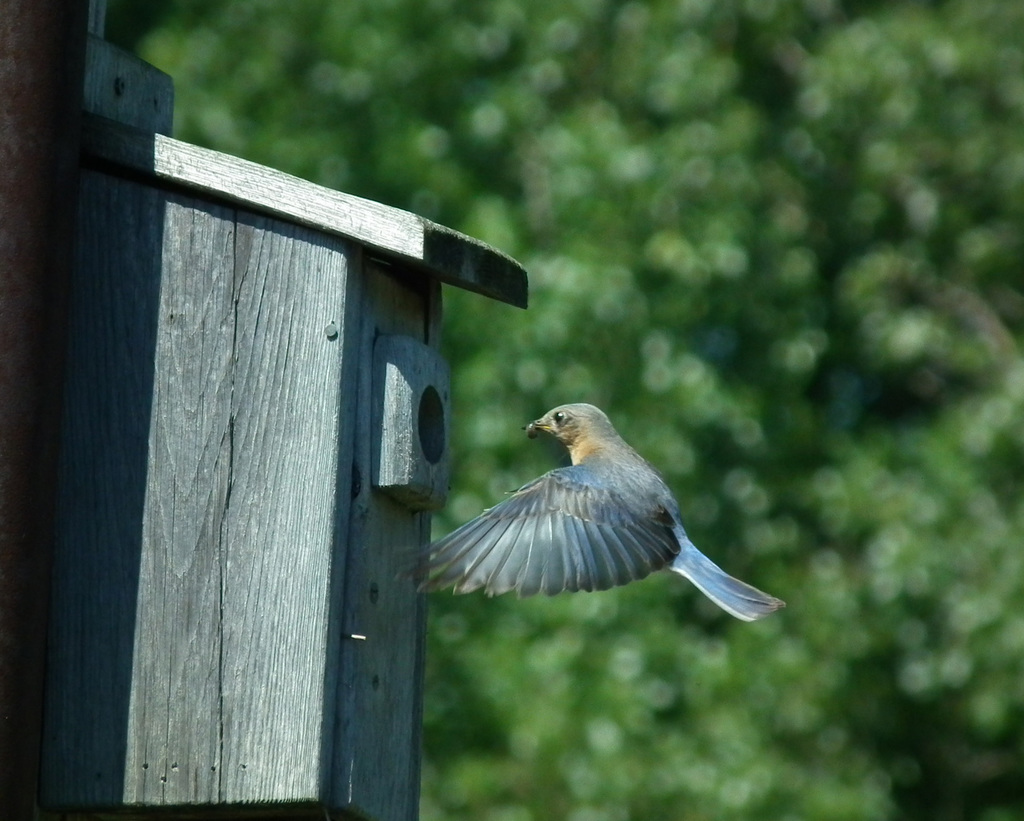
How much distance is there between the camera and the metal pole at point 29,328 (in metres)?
2.66

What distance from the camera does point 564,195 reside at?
24.7 ft

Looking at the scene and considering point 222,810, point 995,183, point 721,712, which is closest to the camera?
point 222,810

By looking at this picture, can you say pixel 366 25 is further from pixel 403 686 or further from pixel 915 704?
pixel 403 686

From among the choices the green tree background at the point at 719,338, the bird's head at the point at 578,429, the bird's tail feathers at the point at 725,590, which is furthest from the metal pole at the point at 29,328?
the green tree background at the point at 719,338

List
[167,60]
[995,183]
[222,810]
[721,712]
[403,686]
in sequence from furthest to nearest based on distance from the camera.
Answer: [995,183] < [167,60] < [721,712] < [403,686] < [222,810]

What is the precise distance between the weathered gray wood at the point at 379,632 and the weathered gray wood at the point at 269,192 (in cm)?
11

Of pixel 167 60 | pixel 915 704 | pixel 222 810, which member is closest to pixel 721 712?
pixel 915 704

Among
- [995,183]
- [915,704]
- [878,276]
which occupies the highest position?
[995,183]

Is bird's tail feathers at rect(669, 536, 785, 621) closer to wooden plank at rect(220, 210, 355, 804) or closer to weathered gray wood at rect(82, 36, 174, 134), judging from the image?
wooden plank at rect(220, 210, 355, 804)

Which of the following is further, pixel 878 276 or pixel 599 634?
pixel 878 276

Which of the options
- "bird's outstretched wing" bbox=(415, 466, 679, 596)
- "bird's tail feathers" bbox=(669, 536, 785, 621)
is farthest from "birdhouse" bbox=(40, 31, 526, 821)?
"bird's tail feathers" bbox=(669, 536, 785, 621)

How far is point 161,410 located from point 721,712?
453 cm

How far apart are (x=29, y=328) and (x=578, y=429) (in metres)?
1.91

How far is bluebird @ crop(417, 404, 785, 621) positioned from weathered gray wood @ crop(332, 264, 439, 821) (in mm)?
74
